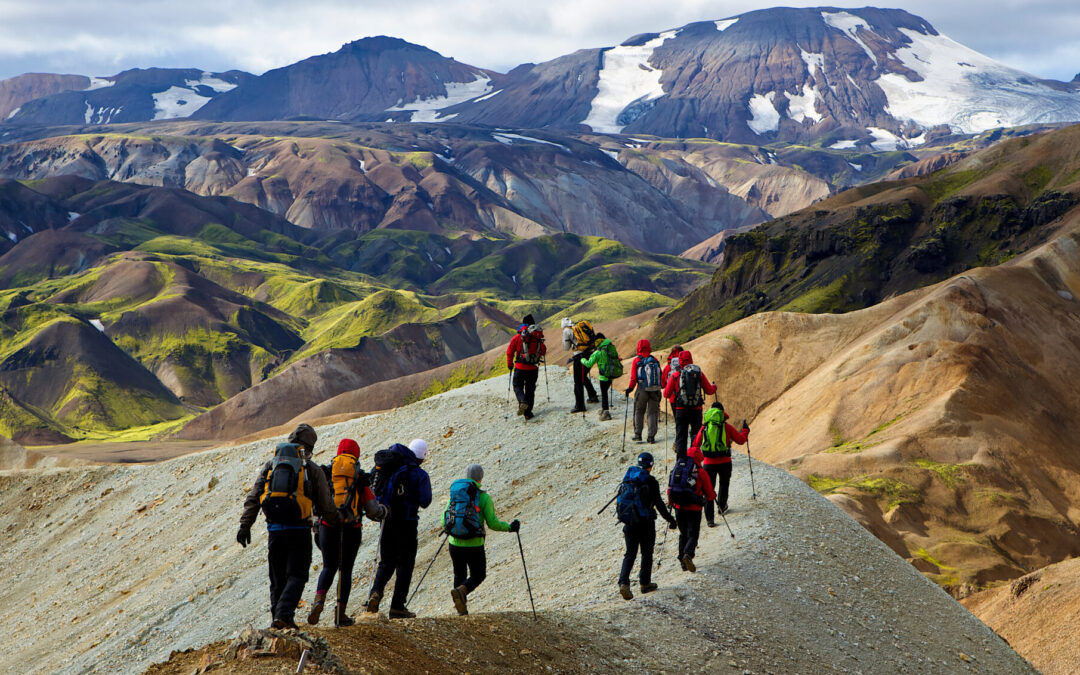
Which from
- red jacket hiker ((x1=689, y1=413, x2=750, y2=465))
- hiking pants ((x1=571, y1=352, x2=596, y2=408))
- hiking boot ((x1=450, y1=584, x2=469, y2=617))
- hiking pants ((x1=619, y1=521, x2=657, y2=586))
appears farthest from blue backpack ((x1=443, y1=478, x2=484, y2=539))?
hiking pants ((x1=571, y1=352, x2=596, y2=408))

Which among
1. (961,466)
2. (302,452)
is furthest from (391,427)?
(961,466)

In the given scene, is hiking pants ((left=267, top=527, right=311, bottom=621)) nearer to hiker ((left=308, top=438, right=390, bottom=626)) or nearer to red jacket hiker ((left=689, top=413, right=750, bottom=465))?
hiker ((left=308, top=438, right=390, bottom=626))

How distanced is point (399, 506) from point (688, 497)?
16.3 feet

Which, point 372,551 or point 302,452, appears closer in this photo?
point 302,452

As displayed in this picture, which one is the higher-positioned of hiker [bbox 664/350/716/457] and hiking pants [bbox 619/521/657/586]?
hiker [bbox 664/350/716/457]

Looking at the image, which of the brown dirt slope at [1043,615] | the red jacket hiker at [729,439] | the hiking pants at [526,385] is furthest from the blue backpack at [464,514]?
the brown dirt slope at [1043,615]

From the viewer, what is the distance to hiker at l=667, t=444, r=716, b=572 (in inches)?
630

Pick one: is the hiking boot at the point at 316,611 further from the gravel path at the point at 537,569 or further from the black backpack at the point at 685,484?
the black backpack at the point at 685,484

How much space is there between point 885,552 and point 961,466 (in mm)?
29095

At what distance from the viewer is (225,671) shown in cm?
995

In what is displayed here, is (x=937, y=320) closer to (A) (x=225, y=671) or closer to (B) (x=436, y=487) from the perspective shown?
(B) (x=436, y=487)

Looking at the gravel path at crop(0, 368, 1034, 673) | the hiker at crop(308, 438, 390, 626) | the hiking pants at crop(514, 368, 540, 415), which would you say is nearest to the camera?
the hiker at crop(308, 438, 390, 626)

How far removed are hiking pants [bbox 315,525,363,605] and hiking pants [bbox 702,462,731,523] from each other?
7501 mm

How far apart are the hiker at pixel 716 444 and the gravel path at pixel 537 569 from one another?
68 cm
